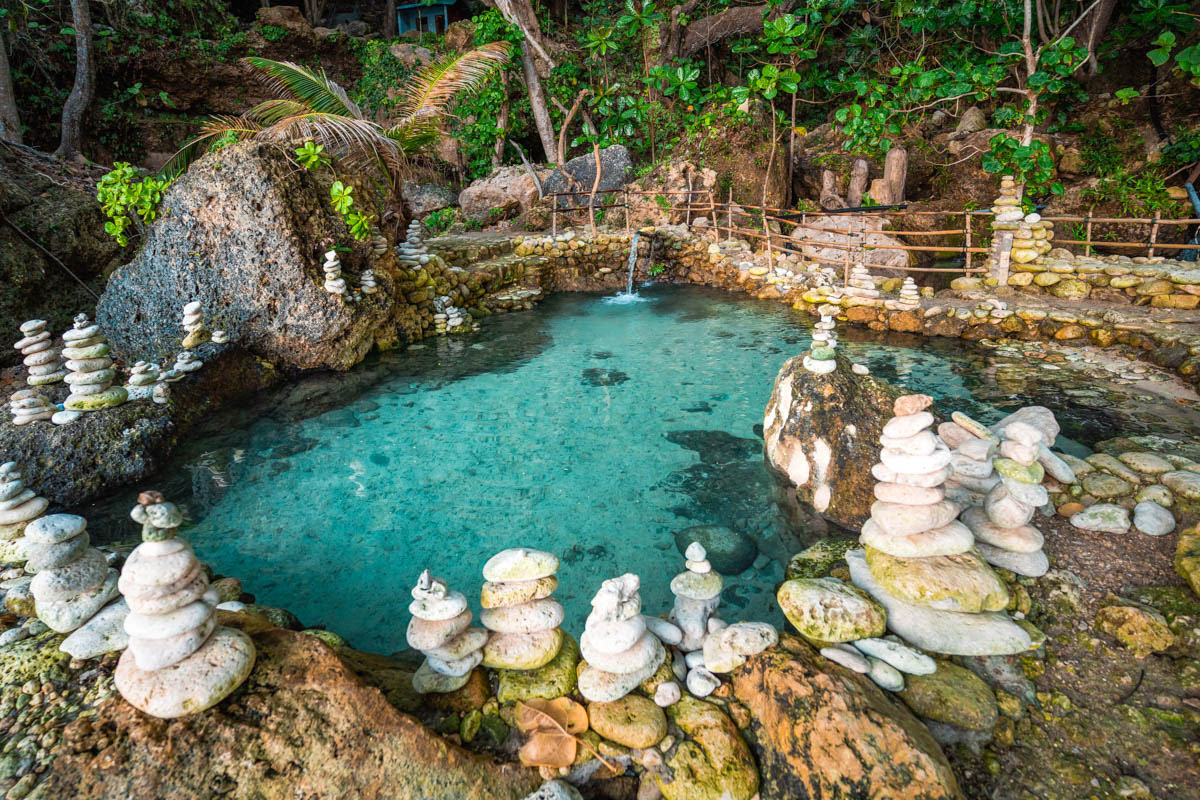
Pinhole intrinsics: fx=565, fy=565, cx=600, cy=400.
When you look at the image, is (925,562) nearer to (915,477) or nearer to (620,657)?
(915,477)

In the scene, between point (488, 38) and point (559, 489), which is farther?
point (488, 38)

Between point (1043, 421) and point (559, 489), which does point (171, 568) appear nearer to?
point (559, 489)

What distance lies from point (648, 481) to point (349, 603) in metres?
2.83

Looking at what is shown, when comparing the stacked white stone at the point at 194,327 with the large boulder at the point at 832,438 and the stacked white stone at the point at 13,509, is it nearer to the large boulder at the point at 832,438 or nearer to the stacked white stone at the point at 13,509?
the stacked white stone at the point at 13,509

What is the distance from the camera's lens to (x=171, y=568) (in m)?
2.18

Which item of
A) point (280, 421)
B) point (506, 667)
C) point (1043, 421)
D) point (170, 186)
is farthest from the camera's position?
point (170, 186)

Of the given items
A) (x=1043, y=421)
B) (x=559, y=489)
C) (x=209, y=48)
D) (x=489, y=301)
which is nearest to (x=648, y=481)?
(x=559, y=489)

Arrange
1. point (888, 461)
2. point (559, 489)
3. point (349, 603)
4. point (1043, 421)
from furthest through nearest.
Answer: point (559, 489), point (1043, 421), point (349, 603), point (888, 461)

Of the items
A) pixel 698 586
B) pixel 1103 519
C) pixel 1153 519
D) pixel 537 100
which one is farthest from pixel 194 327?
pixel 537 100

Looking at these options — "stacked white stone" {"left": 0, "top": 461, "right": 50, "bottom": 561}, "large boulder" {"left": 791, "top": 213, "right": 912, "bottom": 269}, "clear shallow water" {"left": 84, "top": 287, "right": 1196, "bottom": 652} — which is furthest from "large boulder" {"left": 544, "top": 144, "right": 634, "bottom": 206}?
"stacked white stone" {"left": 0, "top": 461, "right": 50, "bottom": 561}

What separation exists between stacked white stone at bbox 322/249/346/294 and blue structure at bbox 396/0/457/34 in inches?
716

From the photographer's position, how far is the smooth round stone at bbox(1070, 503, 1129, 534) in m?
3.63

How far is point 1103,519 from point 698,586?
9.15 feet

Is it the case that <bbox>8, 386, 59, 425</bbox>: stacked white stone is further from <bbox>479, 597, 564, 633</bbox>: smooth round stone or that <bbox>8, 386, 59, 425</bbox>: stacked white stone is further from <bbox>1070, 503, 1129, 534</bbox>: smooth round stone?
<bbox>1070, 503, 1129, 534</bbox>: smooth round stone
